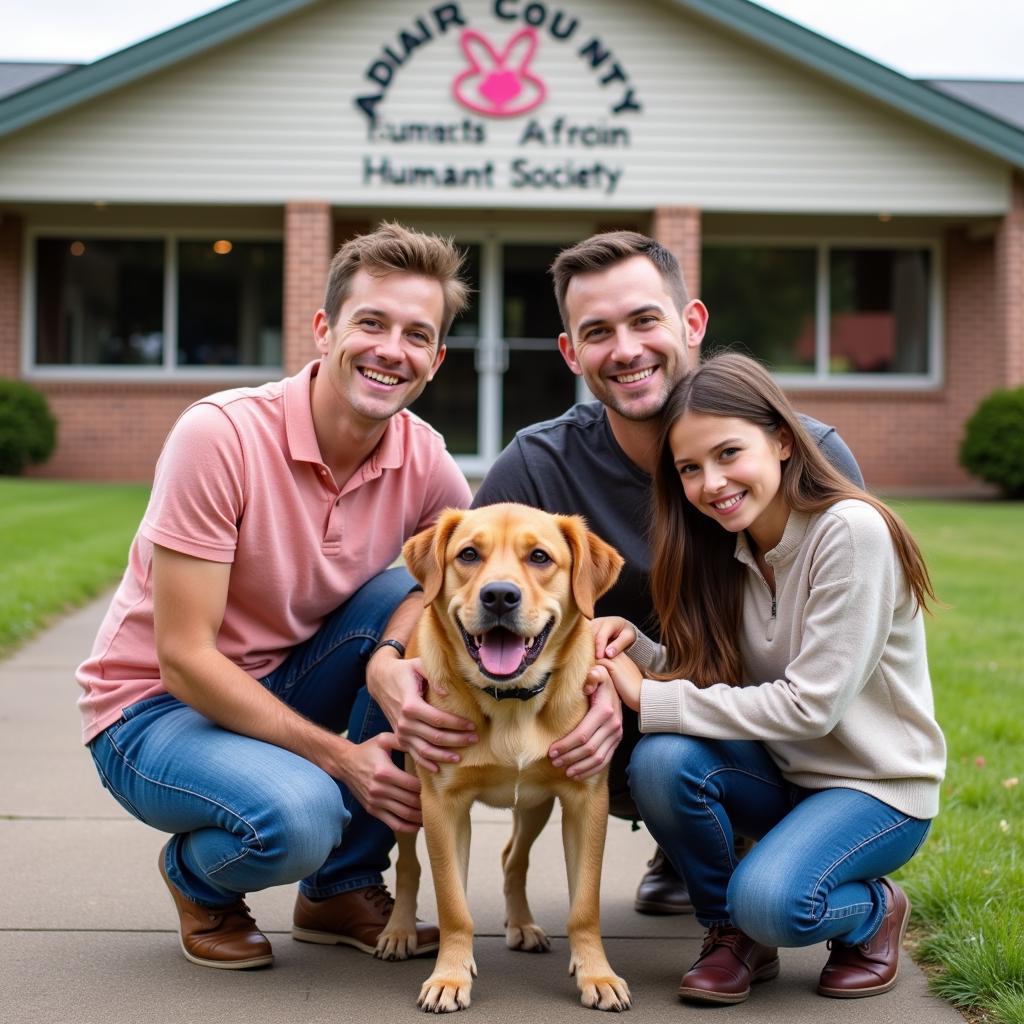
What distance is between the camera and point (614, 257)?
4059 millimetres

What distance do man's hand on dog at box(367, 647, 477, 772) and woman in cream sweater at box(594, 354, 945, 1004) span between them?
0.46 m

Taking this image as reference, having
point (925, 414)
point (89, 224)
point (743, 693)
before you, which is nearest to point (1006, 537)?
point (925, 414)

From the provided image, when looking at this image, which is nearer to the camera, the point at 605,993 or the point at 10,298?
the point at 605,993

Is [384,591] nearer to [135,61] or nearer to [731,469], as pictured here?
[731,469]

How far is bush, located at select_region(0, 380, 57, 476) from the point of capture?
15.9 meters

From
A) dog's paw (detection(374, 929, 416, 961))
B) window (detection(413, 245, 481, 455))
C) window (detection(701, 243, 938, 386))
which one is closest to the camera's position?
dog's paw (detection(374, 929, 416, 961))

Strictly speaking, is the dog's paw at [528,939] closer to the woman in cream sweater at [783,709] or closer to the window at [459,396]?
the woman in cream sweater at [783,709]

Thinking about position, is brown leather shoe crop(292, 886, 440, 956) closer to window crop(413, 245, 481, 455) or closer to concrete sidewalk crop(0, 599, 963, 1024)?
concrete sidewalk crop(0, 599, 963, 1024)

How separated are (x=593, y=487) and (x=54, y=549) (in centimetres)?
692

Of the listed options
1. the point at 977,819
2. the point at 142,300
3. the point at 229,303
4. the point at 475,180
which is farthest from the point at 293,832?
the point at 142,300

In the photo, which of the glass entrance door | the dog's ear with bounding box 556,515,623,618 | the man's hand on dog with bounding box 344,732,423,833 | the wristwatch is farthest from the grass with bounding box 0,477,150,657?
the dog's ear with bounding box 556,515,623,618

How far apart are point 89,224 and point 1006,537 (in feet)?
39.4

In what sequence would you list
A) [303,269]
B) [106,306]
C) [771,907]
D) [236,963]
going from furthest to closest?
1. [106,306]
2. [303,269]
3. [236,963]
4. [771,907]

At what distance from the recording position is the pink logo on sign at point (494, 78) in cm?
1576
